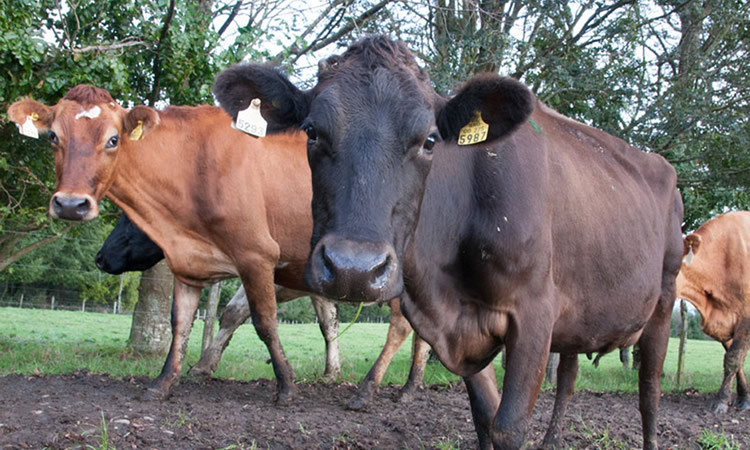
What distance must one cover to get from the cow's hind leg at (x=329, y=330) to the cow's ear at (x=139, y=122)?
3431mm

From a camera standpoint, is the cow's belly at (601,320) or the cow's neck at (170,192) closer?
the cow's belly at (601,320)

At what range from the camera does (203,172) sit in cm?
650

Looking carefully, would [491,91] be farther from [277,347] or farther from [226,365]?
[226,365]

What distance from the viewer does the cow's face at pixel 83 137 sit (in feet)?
19.2

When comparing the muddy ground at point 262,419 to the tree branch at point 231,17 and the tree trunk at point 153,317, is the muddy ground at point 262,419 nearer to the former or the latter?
the tree trunk at point 153,317

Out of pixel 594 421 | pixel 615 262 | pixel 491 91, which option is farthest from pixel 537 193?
pixel 594 421

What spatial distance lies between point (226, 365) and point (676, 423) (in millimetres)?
6230

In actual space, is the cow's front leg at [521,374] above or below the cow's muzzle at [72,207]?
below

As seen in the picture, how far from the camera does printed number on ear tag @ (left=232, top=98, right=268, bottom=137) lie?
388cm

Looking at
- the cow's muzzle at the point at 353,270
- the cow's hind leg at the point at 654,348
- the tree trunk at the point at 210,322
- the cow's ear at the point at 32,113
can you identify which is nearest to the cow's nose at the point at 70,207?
the cow's ear at the point at 32,113

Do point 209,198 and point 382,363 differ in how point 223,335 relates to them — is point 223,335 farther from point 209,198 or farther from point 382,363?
point 209,198

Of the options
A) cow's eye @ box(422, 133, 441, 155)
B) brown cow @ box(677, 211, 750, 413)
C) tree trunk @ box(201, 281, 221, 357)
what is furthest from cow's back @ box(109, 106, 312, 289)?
brown cow @ box(677, 211, 750, 413)

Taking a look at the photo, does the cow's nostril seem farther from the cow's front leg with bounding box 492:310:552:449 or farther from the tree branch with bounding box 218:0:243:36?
the tree branch with bounding box 218:0:243:36

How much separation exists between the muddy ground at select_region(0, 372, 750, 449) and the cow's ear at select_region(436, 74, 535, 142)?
2.16m
